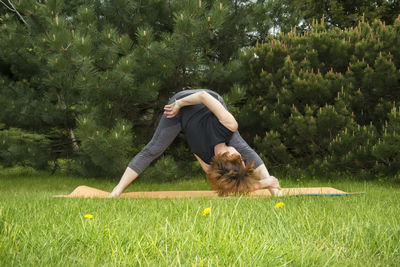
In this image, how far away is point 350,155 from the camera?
5.46 meters

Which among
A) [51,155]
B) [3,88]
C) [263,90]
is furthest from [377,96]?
[3,88]

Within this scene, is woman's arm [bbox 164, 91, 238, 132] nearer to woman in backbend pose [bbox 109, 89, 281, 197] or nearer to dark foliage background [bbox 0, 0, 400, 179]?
woman in backbend pose [bbox 109, 89, 281, 197]

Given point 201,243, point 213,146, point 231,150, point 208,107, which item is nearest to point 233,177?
point 231,150

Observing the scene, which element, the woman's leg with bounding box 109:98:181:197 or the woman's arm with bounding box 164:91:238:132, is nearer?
the woman's arm with bounding box 164:91:238:132

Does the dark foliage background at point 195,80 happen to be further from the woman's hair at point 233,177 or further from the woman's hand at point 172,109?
the woman's hair at point 233,177

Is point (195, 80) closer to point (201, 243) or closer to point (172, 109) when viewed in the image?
point (172, 109)

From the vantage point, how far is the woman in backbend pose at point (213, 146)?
333 centimetres

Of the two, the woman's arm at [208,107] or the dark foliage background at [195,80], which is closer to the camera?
the woman's arm at [208,107]

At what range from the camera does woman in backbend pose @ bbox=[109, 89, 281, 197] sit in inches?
131

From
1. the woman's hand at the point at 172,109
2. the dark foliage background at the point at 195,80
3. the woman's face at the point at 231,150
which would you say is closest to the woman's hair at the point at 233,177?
the woman's face at the point at 231,150

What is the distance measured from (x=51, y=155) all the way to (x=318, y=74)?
17.7 ft

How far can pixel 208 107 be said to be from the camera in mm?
3701

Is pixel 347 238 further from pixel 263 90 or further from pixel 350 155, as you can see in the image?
pixel 263 90

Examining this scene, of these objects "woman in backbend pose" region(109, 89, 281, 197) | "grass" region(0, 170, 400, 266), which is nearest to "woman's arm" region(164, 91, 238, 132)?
"woman in backbend pose" region(109, 89, 281, 197)
